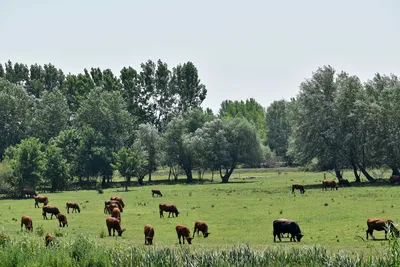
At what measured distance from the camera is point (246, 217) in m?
42.8

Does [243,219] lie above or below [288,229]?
below

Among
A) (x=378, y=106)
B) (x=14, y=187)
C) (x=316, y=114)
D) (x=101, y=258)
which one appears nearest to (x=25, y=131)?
(x=14, y=187)

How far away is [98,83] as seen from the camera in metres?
126

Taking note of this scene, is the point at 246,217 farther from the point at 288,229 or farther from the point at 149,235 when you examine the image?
the point at 149,235

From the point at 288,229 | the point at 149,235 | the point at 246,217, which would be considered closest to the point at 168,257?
the point at 149,235

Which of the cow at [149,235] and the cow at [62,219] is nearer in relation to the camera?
the cow at [149,235]

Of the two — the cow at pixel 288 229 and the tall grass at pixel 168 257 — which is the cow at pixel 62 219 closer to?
the tall grass at pixel 168 257

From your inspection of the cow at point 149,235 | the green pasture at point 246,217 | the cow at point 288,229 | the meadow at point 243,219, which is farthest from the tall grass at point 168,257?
the cow at point 288,229

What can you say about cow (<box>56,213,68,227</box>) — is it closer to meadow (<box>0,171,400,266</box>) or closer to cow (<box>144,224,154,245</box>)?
meadow (<box>0,171,400,266</box>)

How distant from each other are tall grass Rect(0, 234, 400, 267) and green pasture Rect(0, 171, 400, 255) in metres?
1.84

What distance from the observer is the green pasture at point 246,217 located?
104 ft

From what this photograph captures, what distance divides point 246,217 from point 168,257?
21511mm

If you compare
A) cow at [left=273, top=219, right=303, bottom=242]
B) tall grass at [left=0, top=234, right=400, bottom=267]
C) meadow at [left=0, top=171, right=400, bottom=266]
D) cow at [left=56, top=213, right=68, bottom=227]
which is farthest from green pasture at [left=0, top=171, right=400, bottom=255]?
tall grass at [left=0, top=234, right=400, bottom=267]

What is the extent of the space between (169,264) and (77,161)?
259 ft
